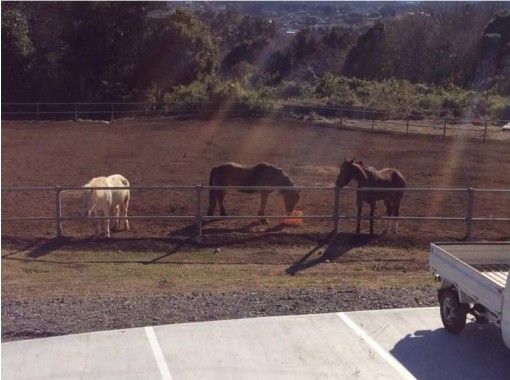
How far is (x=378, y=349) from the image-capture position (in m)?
6.14

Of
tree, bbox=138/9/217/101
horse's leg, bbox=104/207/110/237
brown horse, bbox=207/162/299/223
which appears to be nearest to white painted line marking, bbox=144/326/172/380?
horse's leg, bbox=104/207/110/237

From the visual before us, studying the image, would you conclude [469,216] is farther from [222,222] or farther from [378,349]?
A: [378,349]

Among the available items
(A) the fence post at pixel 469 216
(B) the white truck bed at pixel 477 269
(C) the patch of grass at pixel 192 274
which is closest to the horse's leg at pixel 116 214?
(C) the patch of grass at pixel 192 274

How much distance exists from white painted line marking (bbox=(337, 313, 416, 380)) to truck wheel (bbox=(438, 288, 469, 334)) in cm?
76

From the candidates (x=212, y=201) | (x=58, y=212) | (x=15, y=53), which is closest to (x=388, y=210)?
(x=212, y=201)

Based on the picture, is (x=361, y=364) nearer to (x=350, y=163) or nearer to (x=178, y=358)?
(x=178, y=358)

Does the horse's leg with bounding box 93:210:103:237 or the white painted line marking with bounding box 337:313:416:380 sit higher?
the white painted line marking with bounding box 337:313:416:380

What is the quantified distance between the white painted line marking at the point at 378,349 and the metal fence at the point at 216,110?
25.5 metres

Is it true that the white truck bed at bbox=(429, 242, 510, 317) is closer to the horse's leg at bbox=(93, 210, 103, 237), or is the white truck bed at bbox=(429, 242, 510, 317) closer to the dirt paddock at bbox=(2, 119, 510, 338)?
the dirt paddock at bbox=(2, 119, 510, 338)

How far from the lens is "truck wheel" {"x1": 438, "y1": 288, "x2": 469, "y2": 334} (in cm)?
646

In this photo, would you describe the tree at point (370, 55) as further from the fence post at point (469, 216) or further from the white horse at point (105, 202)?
the white horse at point (105, 202)

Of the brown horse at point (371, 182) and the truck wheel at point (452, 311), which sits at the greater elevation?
the truck wheel at point (452, 311)

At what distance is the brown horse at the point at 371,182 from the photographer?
14.2 metres

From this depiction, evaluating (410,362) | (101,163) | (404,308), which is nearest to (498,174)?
(101,163)
